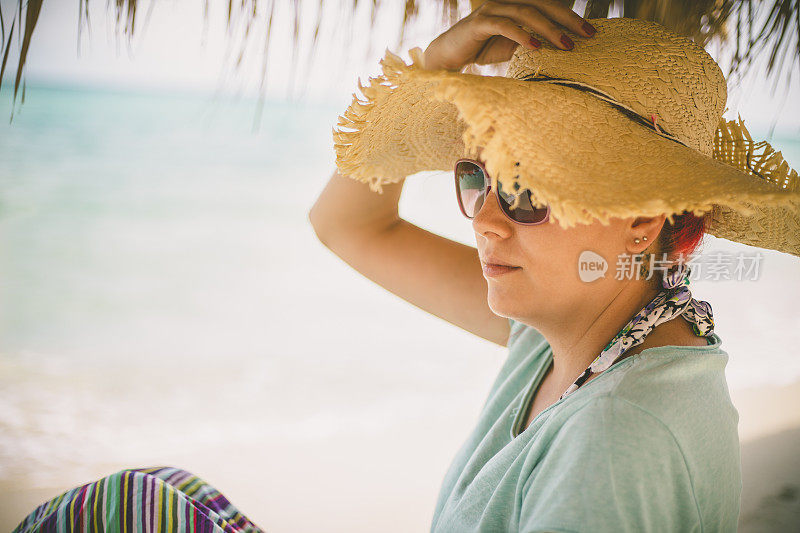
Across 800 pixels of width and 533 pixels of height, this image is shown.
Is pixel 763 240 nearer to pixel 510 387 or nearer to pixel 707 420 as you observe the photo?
pixel 707 420

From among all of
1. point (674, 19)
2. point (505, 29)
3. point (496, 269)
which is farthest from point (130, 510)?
point (674, 19)

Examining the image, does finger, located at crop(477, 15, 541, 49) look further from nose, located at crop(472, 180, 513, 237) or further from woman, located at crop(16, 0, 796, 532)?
nose, located at crop(472, 180, 513, 237)

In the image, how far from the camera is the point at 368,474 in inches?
118

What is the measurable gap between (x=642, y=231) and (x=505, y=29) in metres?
0.48

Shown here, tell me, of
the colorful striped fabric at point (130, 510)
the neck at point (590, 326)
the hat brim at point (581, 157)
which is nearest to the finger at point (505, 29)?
the hat brim at point (581, 157)

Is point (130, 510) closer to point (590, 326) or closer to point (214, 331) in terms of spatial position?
point (590, 326)

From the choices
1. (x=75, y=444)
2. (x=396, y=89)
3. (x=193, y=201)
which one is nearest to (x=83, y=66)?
(x=193, y=201)

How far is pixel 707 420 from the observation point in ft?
3.12

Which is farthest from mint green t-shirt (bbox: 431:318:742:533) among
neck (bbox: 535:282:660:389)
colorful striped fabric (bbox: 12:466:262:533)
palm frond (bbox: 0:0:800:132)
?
palm frond (bbox: 0:0:800:132)

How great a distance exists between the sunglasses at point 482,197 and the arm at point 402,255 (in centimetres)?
35

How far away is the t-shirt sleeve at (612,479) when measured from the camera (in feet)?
2.71

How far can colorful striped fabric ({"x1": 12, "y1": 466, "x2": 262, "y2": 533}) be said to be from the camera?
124cm

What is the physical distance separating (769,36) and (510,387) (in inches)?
49.9

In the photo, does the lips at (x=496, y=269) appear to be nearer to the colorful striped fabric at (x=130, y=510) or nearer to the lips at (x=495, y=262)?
the lips at (x=495, y=262)
